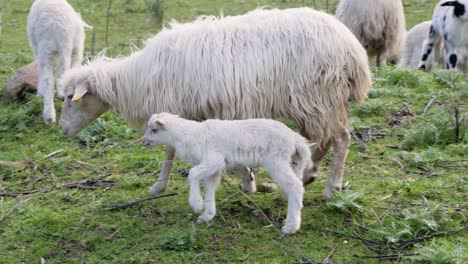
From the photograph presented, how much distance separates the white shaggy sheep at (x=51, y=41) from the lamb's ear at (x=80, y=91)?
215cm

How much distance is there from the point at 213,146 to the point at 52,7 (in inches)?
162

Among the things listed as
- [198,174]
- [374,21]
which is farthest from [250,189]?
[374,21]

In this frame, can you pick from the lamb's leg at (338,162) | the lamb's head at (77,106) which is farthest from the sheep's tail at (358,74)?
the lamb's head at (77,106)

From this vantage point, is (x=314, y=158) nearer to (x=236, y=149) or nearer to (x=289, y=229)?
(x=289, y=229)

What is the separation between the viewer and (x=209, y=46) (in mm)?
5844

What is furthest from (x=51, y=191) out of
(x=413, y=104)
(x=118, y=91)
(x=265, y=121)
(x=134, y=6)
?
(x=134, y=6)

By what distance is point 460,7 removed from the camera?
9.41 meters

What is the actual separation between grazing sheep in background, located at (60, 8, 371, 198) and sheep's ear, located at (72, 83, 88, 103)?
0.03 metres

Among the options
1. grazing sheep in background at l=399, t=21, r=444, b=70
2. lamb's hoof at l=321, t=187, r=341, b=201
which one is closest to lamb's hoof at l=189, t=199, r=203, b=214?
lamb's hoof at l=321, t=187, r=341, b=201

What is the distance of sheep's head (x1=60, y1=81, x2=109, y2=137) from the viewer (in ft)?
20.9

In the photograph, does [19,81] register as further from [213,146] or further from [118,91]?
[213,146]

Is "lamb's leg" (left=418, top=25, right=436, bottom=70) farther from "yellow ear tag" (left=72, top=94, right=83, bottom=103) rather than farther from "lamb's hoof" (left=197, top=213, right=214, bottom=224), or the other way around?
"lamb's hoof" (left=197, top=213, right=214, bottom=224)

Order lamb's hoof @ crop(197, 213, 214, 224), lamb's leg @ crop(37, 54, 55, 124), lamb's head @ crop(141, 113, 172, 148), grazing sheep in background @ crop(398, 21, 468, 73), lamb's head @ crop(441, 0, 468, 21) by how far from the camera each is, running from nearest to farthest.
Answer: lamb's head @ crop(141, 113, 172, 148) → lamb's hoof @ crop(197, 213, 214, 224) → lamb's leg @ crop(37, 54, 55, 124) → lamb's head @ crop(441, 0, 468, 21) → grazing sheep in background @ crop(398, 21, 468, 73)

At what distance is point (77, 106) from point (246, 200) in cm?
165
